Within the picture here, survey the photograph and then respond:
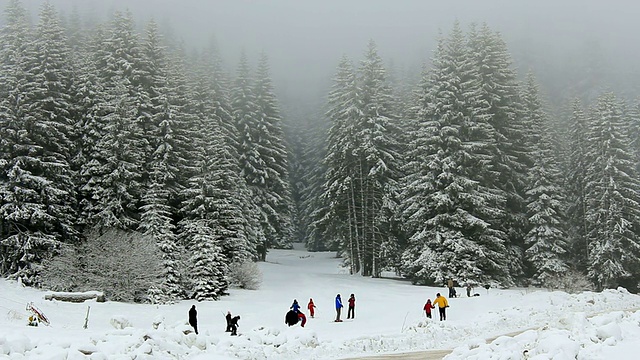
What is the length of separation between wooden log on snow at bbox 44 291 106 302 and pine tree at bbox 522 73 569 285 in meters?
26.9

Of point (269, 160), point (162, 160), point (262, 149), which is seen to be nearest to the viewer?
point (162, 160)

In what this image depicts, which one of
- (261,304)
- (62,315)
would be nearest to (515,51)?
(261,304)

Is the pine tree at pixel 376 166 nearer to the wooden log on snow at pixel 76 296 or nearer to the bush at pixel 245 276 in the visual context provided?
the bush at pixel 245 276

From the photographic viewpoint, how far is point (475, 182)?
3681 centimetres

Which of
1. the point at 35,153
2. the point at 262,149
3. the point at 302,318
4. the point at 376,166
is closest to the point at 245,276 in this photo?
the point at 376,166

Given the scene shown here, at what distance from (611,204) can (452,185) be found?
1133 cm

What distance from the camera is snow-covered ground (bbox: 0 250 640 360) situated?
455 inches

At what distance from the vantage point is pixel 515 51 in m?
128

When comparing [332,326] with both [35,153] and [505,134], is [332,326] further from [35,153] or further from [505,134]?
[505,134]

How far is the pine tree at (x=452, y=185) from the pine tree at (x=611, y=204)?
6736 mm

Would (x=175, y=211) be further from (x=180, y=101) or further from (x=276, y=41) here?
(x=276, y=41)

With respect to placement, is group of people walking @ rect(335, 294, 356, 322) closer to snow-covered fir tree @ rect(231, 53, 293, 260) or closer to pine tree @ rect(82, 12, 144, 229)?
pine tree @ rect(82, 12, 144, 229)

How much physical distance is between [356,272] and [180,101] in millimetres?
18771

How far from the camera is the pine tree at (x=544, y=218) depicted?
37.0 m
